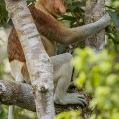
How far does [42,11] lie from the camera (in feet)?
14.2

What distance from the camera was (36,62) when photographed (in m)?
2.57

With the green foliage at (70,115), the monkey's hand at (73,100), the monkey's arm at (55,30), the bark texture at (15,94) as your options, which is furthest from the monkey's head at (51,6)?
the green foliage at (70,115)

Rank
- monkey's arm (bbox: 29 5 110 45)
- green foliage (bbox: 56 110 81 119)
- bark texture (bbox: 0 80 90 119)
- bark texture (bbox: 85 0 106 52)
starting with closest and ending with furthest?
green foliage (bbox: 56 110 81 119), bark texture (bbox: 0 80 90 119), bark texture (bbox: 85 0 106 52), monkey's arm (bbox: 29 5 110 45)

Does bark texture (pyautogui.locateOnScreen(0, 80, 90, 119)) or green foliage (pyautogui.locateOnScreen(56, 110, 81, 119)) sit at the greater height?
bark texture (pyautogui.locateOnScreen(0, 80, 90, 119))

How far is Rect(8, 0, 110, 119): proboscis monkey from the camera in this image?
389 cm

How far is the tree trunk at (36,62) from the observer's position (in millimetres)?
2439

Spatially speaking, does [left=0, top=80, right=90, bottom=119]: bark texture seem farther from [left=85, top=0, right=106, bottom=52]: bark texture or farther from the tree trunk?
[left=85, top=0, right=106, bottom=52]: bark texture

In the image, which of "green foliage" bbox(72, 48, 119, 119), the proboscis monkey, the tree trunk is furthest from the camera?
the proboscis monkey

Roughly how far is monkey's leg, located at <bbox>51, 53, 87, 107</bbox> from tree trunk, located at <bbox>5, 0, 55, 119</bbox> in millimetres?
1168

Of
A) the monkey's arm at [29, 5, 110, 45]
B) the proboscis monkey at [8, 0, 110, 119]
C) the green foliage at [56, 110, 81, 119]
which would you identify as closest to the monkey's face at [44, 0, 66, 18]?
the proboscis monkey at [8, 0, 110, 119]

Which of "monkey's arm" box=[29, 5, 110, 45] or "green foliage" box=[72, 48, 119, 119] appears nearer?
"green foliage" box=[72, 48, 119, 119]

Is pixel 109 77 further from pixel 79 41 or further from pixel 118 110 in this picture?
pixel 79 41

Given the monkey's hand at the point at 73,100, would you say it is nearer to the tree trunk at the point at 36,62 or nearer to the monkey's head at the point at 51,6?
the monkey's head at the point at 51,6

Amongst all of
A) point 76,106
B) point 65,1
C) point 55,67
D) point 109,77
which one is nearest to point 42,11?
point 65,1
